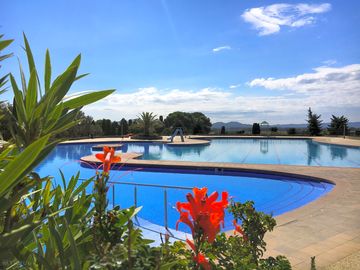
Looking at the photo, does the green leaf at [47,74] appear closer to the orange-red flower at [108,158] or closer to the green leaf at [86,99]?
the green leaf at [86,99]

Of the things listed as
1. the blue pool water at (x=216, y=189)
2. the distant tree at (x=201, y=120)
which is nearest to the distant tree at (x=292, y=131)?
the distant tree at (x=201, y=120)

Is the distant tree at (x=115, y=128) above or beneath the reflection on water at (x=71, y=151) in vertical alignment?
above

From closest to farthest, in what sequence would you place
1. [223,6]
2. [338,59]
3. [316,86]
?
1. [223,6]
2. [338,59]
3. [316,86]

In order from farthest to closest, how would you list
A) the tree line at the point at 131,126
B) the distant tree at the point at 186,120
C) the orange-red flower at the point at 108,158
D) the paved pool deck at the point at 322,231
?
1. the distant tree at the point at 186,120
2. the tree line at the point at 131,126
3. the paved pool deck at the point at 322,231
4. the orange-red flower at the point at 108,158

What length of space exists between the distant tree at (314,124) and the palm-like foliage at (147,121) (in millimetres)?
18522

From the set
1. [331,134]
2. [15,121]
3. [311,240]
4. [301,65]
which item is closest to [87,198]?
[15,121]

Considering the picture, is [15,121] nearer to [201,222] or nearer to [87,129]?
[201,222]

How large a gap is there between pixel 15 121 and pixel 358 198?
8215 millimetres

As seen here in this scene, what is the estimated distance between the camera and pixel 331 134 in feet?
111

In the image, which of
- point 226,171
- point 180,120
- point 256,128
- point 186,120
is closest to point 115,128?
point 180,120

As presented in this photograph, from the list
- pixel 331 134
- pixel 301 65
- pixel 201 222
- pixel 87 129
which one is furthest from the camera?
pixel 331 134

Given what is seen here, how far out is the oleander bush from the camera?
77 cm

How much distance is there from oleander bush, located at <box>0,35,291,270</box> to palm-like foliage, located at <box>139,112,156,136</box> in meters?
28.1

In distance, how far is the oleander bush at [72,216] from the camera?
0.77 meters
